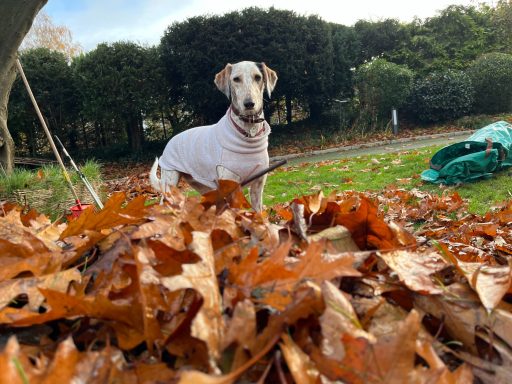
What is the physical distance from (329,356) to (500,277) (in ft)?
1.51

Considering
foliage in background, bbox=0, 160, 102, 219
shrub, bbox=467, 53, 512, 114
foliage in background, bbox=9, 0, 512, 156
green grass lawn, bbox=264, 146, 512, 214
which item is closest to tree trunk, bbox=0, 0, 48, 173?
foliage in background, bbox=0, 160, 102, 219

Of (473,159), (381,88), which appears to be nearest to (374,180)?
(473,159)

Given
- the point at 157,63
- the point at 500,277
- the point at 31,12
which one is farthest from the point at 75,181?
the point at 157,63

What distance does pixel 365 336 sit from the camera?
2.20ft

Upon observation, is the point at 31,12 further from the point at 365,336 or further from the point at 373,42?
the point at 373,42

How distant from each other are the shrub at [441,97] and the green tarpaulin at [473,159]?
10.9m

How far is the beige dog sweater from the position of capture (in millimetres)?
4824

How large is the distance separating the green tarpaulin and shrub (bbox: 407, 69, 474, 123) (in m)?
10.9

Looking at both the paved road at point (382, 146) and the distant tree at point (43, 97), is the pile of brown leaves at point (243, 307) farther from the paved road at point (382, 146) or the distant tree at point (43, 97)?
the distant tree at point (43, 97)

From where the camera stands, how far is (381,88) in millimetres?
18766

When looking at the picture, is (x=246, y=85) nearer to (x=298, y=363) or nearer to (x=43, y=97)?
(x=298, y=363)

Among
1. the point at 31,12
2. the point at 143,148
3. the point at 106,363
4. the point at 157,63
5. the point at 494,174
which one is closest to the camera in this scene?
the point at 106,363

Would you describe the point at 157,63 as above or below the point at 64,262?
above

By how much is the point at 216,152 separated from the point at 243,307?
4.38 metres
